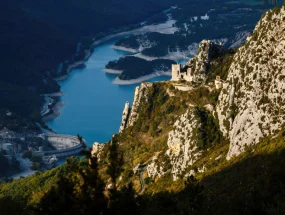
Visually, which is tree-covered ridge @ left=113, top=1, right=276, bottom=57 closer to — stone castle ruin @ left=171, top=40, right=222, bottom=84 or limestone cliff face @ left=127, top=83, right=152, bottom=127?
stone castle ruin @ left=171, top=40, right=222, bottom=84

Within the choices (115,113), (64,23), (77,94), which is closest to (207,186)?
(115,113)

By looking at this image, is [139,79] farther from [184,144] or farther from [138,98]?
[184,144]

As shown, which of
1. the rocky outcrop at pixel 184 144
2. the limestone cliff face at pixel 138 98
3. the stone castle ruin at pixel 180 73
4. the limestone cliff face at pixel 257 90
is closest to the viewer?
the limestone cliff face at pixel 257 90

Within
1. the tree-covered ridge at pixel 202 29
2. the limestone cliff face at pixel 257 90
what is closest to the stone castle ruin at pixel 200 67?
the limestone cliff face at pixel 257 90

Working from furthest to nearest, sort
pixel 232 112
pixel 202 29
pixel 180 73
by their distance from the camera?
pixel 202 29 → pixel 180 73 → pixel 232 112

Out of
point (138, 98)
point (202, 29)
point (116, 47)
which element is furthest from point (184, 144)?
point (202, 29)

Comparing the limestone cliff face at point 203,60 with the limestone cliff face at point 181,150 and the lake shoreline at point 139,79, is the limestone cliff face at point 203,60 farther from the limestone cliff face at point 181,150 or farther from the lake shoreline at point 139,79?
the lake shoreline at point 139,79
